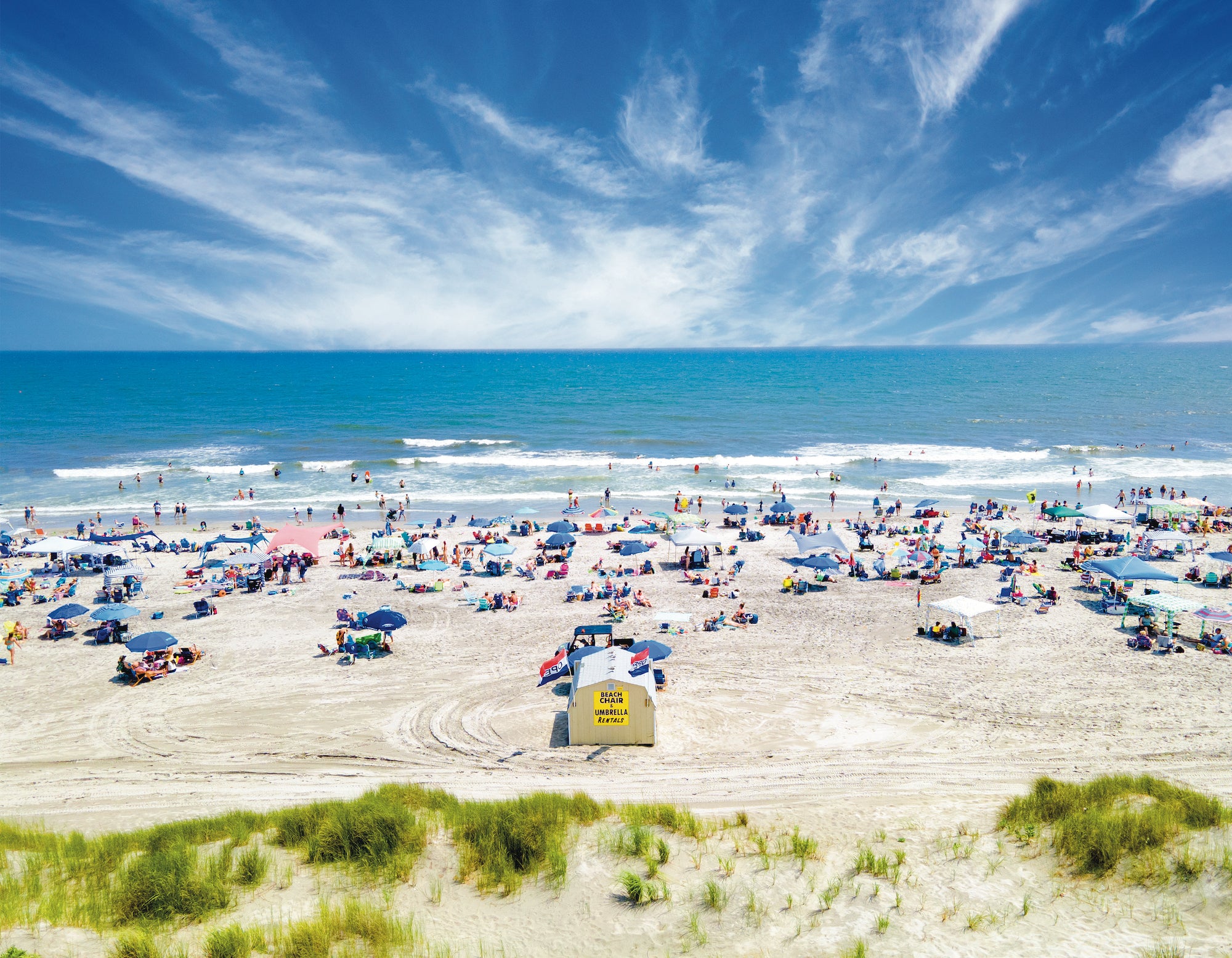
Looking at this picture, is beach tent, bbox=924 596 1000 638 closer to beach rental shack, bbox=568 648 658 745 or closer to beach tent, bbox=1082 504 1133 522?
beach rental shack, bbox=568 648 658 745

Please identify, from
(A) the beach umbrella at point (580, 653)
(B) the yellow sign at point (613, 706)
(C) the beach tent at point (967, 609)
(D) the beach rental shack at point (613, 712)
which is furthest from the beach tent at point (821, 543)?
(B) the yellow sign at point (613, 706)

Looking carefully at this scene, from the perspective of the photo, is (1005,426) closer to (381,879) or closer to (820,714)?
(820,714)

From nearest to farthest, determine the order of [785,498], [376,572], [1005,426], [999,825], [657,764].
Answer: [999,825], [657,764], [376,572], [785,498], [1005,426]

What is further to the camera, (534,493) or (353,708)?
(534,493)

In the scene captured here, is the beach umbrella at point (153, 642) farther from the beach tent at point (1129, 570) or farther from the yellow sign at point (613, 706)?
the beach tent at point (1129, 570)

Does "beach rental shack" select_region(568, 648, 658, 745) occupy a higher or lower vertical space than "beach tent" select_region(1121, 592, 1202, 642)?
lower

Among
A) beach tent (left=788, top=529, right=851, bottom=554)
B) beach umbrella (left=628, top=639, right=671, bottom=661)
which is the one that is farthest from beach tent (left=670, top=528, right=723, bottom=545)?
beach umbrella (left=628, top=639, right=671, bottom=661)

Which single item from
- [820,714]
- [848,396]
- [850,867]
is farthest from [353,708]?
[848,396]
